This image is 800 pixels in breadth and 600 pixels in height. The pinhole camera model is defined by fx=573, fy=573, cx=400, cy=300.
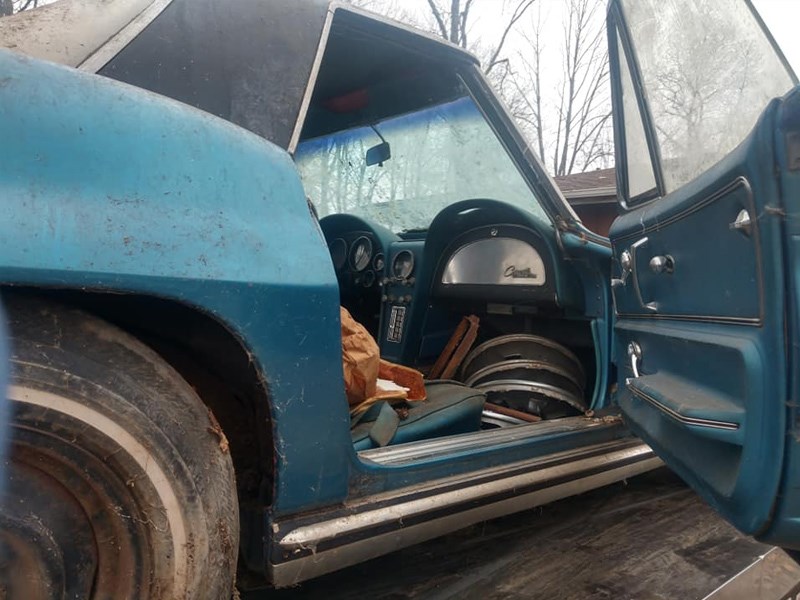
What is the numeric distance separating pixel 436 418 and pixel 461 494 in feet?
1.30

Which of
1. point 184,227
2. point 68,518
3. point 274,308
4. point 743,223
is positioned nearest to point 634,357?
point 743,223

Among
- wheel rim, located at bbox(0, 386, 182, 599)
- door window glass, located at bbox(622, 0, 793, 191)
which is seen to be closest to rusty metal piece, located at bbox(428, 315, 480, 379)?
door window glass, located at bbox(622, 0, 793, 191)

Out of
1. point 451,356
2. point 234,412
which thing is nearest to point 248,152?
point 234,412

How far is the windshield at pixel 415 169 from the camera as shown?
2664 mm

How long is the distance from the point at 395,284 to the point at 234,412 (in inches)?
77.8

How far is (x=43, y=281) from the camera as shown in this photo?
951 mm

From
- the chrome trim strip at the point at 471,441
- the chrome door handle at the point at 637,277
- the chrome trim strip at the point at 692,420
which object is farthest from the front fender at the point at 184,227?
the chrome door handle at the point at 637,277

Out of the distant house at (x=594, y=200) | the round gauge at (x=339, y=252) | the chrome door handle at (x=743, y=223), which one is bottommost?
the chrome door handle at (x=743, y=223)

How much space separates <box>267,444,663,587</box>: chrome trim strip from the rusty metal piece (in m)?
1.01

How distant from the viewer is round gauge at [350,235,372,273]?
3.56 m

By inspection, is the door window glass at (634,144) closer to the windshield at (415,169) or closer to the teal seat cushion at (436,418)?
the windshield at (415,169)

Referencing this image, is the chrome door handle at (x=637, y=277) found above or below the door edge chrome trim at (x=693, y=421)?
above

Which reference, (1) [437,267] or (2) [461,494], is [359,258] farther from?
(2) [461,494]

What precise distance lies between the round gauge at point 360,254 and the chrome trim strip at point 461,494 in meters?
1.86
